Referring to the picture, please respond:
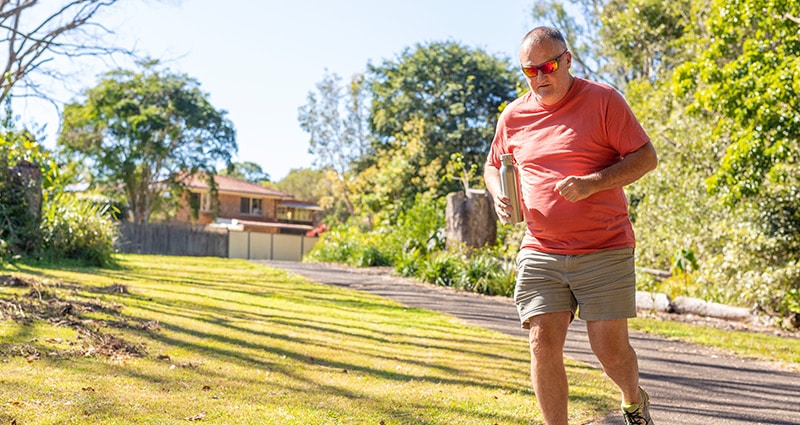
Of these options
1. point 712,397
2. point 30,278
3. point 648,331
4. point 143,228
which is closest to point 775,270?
point 648,331

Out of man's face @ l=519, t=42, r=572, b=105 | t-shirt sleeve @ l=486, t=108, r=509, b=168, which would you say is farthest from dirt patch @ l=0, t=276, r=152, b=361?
man's face @ l=519, t=42, r=572, b=105

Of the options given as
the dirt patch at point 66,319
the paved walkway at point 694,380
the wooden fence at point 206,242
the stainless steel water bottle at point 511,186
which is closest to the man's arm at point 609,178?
the stainless steel water bottle at point 511,186

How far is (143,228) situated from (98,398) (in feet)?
98.9

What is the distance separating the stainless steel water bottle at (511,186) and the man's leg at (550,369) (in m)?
0.46

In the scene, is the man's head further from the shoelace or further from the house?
the house

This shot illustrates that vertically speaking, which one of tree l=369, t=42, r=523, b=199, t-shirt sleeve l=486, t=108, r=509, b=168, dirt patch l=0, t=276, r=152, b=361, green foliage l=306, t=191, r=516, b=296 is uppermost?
tree l=369, t=42, r=523, b=199

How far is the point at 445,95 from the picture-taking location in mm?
34094

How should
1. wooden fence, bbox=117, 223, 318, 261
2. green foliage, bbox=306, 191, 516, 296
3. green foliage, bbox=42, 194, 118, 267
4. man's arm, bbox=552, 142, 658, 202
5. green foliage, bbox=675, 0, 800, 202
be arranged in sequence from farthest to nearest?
wooden fence, bbox=117, 223, 318, 261 → green foliage, bbox=306, 191, 516, 296 → green foliage, bbox=42, 194, 118, 267 → green foliage, bbox=675, 0, 800, 202 → man's arm, bbox=552, 142, 658, 202

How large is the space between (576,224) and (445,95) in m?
31.1

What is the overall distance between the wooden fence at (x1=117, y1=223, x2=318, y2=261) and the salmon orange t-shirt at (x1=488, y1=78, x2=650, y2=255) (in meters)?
26.8

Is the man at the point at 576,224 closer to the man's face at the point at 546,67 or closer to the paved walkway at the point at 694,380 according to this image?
the man's face at the point at 546,67

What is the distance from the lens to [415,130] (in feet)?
102

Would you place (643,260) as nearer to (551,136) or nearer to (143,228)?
(551,136)

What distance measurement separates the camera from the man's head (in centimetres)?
337
